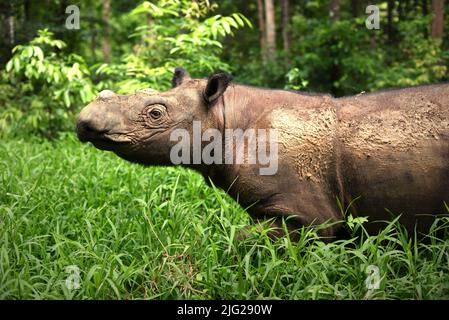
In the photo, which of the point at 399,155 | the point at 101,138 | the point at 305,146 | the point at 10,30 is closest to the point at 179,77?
the point at 101,138

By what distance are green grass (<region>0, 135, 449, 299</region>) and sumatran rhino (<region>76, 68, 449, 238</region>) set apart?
0.24 metres

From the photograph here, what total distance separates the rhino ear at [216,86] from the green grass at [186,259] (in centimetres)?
93

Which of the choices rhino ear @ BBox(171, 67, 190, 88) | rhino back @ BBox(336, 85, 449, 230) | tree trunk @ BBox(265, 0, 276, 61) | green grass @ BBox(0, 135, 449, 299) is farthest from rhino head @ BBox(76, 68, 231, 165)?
tree trunk @ BBox(265, 0, 276, 61)

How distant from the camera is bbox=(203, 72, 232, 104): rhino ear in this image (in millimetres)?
4434

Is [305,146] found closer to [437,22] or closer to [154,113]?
[154,113]

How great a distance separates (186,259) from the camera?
4.31 metres

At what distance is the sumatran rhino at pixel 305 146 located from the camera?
14.0ft

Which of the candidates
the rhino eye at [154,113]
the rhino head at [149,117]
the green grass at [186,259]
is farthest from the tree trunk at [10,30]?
the rhino eye at [154,113]

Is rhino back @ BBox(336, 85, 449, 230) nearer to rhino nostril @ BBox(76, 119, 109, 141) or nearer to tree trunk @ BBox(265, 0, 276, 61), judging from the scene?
rhino nostril @ BBox(76, 119, 109, 141)

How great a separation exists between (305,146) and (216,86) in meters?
0.85
